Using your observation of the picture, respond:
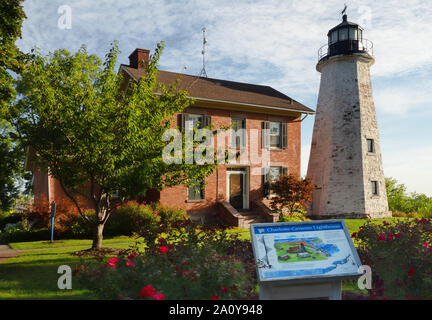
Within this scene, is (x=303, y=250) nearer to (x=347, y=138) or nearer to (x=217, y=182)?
(x=217, y=182)

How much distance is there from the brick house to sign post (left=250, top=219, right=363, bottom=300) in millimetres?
12615

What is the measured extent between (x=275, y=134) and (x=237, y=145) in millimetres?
2847

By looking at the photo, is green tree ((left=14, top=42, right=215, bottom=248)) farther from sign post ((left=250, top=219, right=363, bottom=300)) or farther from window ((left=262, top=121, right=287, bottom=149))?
window ((left=262, top=121, right=287, bottom=149))

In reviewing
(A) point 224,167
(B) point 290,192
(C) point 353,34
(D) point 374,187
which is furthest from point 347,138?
(A) point 224,167

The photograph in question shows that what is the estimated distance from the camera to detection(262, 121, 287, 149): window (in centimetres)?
2191

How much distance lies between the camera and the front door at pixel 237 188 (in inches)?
821

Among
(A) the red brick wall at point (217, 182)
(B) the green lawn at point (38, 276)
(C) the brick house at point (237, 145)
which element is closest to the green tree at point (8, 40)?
(B) the green lawn at point (38, 276)

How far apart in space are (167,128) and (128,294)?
263 inches

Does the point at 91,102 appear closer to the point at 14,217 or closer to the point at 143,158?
the point at 143,158

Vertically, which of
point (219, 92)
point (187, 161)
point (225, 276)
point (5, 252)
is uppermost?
point (219, 92)

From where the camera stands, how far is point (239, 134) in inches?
833

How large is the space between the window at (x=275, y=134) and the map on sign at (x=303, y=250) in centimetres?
1611
